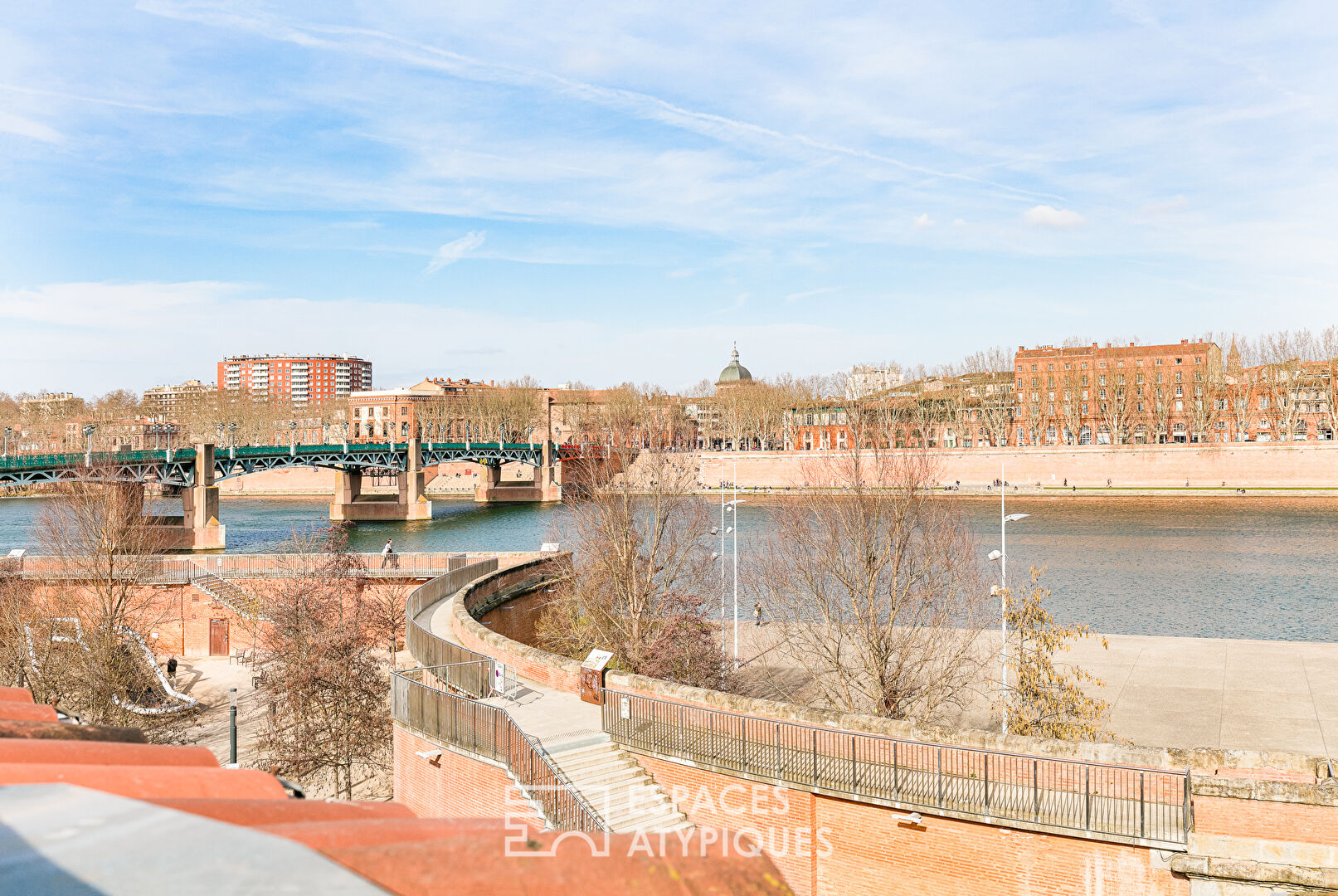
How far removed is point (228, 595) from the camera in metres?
33.7

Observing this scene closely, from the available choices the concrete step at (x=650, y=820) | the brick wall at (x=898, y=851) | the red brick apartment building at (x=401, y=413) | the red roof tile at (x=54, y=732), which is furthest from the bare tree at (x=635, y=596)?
the red brick apartment building at (x=401, y=413)

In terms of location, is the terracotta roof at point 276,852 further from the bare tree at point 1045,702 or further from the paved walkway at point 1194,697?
the bare tree at point 1045,702

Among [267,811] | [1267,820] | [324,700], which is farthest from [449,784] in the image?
[267,811]

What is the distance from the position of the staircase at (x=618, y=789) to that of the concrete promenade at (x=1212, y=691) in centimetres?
939

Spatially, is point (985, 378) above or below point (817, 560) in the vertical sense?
above

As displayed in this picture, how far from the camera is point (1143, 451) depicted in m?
87.2

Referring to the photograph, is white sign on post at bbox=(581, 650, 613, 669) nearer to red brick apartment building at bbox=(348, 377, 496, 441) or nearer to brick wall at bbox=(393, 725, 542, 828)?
brick wall at bbox=(393, 725, 542, 828)

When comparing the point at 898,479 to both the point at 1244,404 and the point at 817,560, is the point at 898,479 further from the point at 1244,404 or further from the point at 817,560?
the point at 1244,404

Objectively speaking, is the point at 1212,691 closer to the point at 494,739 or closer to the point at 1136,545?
the point at 494,739

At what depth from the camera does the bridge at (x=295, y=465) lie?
5856 centimetres

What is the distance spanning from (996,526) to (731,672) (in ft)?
141

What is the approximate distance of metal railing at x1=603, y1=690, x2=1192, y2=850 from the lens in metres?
11.0

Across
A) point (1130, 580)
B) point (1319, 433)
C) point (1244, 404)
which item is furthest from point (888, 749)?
point (1319, 433)

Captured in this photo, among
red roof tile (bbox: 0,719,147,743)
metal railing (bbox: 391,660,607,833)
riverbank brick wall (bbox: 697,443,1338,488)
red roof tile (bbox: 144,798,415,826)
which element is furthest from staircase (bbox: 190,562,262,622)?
riverbank brick wall (bbox: 697,443,1338,488)
